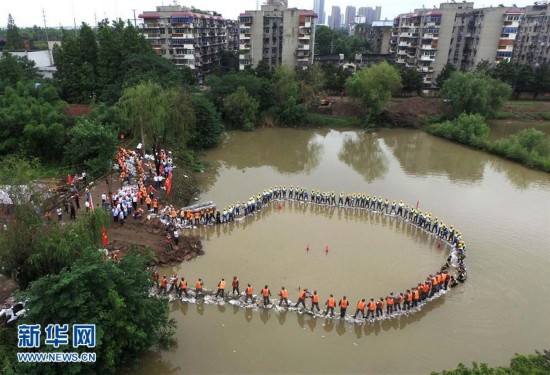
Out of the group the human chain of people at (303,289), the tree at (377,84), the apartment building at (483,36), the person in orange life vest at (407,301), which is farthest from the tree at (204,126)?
the apartment building at (483,36)

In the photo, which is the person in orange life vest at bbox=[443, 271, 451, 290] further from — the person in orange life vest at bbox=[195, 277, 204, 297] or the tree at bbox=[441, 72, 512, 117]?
the tree at bbox=[441, 72, 512, 117]

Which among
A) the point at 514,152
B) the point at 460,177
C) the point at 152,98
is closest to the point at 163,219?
the point at 152,98

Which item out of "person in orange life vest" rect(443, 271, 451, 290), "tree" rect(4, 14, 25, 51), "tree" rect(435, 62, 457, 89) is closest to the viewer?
"person in orange life vest" rect(443, 271, 451, 290)

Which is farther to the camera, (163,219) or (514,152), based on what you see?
(514,152)

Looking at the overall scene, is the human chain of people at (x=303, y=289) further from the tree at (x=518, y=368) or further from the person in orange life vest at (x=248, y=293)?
the tree at (x=518, y=368)

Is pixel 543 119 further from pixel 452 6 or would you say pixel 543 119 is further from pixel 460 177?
pixel 460 177

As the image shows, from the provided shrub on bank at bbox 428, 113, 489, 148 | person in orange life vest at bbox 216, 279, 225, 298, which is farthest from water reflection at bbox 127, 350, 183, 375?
shrub on bank at bbox 428, 113, 489, 148
